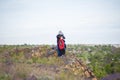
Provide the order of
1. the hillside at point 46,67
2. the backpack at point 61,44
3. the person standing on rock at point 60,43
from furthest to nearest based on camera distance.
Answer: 1. the backpack at point 61,44
2. the person standing on rock at point 60,43
3. the hillside at point 46,67

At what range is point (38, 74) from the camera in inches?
544

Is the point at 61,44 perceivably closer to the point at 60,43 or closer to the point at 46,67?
the point at 60,43

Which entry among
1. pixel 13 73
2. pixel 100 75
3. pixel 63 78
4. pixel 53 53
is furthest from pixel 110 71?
pixel 13 73

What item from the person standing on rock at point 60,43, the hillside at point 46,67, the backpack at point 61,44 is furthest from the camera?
the backpack at point 61,44

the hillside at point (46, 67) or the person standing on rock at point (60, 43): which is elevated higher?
the person standing on rock at point (60, 43)

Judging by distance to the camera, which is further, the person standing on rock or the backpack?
the backpack

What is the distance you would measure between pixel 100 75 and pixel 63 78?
32.5ft

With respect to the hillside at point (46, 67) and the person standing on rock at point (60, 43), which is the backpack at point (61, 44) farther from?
the hillside at point (46, 67)

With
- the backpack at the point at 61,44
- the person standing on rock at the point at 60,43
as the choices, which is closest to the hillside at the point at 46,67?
the person standing on rock at the point at 60,43

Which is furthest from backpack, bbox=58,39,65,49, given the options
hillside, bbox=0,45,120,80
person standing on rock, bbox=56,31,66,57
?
hillside, bbox=0,45,120,80

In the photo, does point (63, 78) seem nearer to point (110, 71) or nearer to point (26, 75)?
point (26, 75)

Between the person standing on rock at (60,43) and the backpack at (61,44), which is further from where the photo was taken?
the backpack at (61,44)

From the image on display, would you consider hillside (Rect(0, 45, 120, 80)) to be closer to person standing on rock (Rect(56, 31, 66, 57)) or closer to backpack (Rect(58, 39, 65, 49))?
person standing on rock (Rect(56, 31, 66, 57))

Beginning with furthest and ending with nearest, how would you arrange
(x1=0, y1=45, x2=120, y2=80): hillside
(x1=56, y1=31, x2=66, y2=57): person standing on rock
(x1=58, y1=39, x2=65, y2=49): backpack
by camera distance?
(x1=58, y1=39, x2=65, y2=49): backpack < (x1=56, y1=31, x2=66, y2=57): person standing on rock < (x1=0, y1=45, x2=120, y2=80): hillside
